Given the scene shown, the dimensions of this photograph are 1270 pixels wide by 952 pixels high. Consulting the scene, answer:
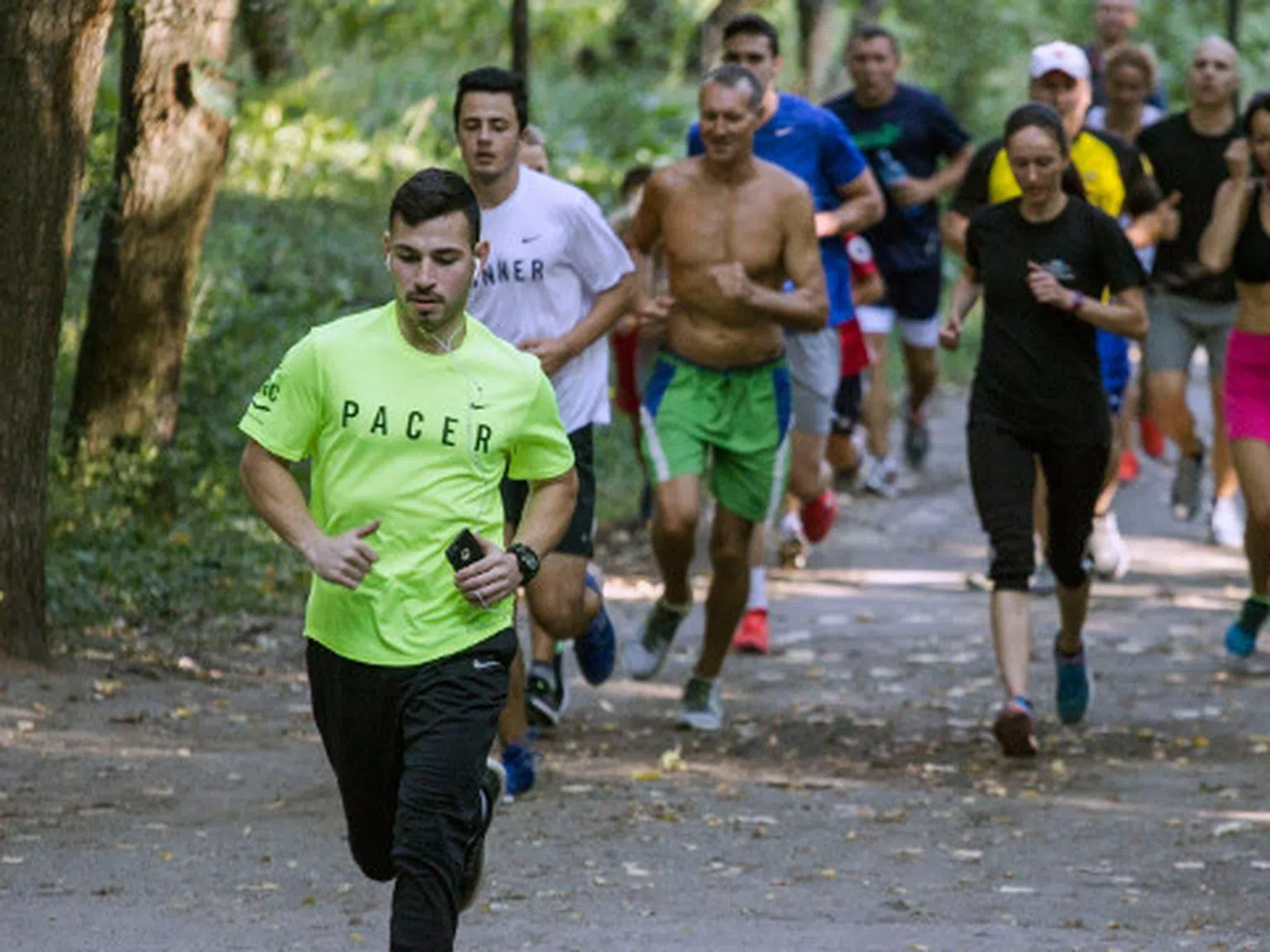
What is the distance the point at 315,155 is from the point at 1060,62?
12.2 metres

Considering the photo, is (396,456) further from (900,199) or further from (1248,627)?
(900,199)

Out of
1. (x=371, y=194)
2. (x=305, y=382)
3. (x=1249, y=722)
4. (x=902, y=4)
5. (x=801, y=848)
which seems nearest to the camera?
(x=305, y=382)

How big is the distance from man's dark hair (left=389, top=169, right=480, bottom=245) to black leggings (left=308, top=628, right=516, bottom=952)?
94 centimetres

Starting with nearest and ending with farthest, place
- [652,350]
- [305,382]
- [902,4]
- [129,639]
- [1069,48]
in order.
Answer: [305,382], [129,639], [1069,48], [652,350], [902,4]

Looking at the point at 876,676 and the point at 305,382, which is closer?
the point at 305,382

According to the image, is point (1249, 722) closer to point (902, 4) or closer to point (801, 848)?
point (801, 848)

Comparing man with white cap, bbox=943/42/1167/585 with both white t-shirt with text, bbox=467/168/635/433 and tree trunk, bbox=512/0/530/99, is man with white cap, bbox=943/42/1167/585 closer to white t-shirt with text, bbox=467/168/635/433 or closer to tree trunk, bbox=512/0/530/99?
white t-shirt with text, bbox=467/168/635/433

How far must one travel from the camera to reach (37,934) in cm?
703

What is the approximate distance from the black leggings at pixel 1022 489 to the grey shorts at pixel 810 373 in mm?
2252

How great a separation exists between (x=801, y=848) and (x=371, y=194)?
15.3m

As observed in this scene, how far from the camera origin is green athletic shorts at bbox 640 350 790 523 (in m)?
10.3

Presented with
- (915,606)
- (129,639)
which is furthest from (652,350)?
(129,639)

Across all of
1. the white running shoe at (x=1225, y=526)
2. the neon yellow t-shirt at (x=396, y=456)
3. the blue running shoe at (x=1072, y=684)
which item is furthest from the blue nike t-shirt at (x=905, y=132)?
the neon yellow t-shirt at (x=396, y=456)

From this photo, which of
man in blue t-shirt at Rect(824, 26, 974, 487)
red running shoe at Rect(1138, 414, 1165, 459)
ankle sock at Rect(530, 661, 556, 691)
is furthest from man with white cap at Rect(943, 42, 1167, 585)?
red running shoe at Rect(1138, 414, 1165, 459)
